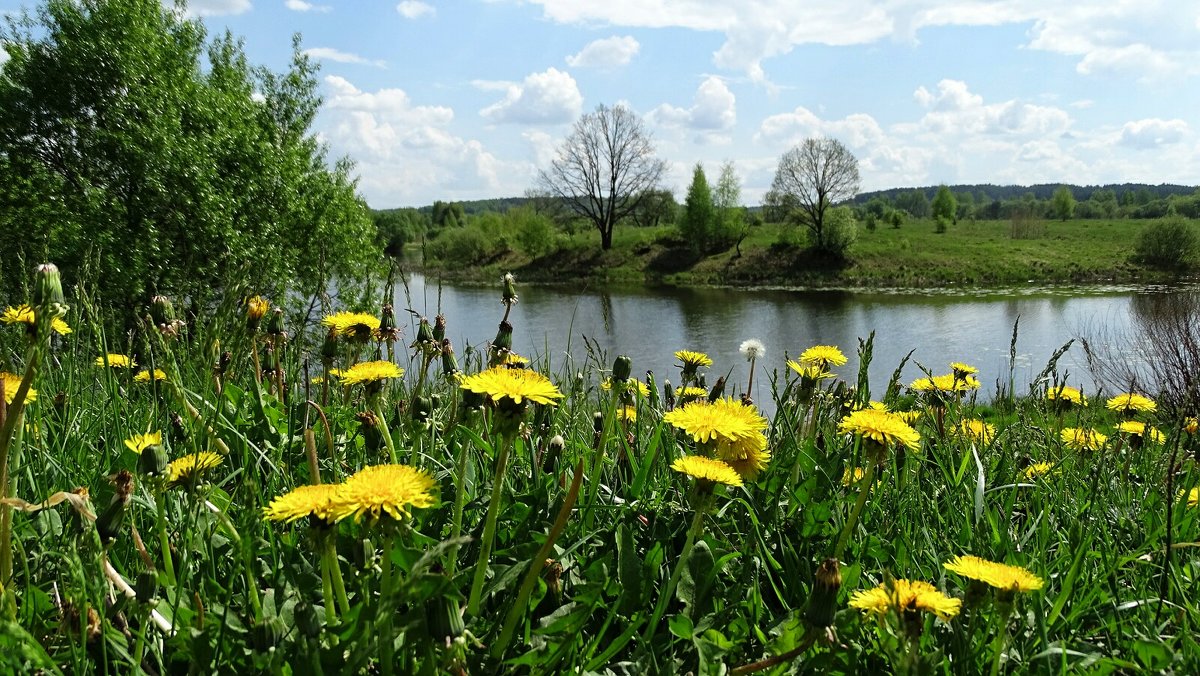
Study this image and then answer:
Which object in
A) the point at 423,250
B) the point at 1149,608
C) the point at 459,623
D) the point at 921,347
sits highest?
the point at 423,250

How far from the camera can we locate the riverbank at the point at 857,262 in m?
45.7

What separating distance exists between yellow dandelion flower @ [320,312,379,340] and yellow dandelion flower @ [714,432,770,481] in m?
1.25

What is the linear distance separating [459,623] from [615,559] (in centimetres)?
59

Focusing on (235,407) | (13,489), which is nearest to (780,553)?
(13,489)

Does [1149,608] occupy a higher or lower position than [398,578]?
lower

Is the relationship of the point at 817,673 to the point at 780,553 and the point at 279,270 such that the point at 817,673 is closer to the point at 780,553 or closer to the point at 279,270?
the point at 780,553

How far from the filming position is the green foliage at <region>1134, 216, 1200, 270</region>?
4462 centimetres

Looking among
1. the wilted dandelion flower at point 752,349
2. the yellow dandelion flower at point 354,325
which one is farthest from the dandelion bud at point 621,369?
the wilted dandelion flower at point 752,349

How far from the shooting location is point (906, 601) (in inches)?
39.0

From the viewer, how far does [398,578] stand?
0.90 m

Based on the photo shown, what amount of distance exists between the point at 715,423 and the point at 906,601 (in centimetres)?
48

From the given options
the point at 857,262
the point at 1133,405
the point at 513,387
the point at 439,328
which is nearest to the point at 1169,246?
the point at 857,262

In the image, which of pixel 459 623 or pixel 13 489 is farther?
pixel 13 489

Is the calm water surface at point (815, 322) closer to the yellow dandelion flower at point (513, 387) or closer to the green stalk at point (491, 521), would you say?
the yellow dandelion flower at point (513, 387)
